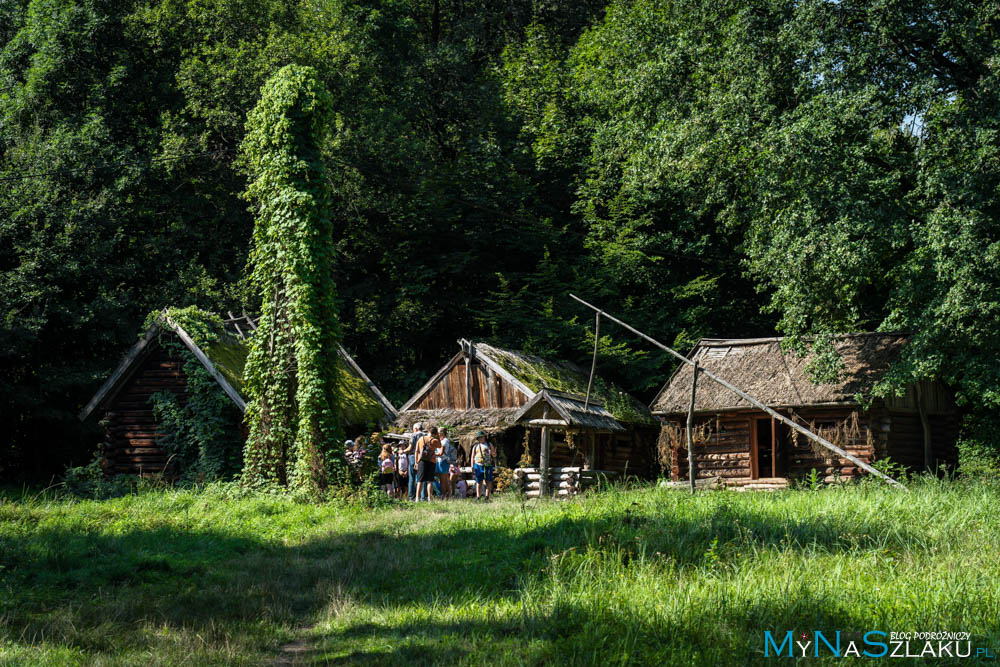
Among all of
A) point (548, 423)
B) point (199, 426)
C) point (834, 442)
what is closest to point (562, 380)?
point (548, 423)

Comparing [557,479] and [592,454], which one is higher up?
[592,454]

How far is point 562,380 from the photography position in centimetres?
2686

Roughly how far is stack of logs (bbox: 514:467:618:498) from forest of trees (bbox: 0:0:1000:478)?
660 centimetres

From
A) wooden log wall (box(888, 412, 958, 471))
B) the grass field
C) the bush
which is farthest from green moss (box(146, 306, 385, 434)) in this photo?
wooden log wall (box(888, 412, 958, 471))

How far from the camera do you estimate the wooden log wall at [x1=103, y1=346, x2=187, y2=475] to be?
23.7m

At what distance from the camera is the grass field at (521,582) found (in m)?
6.94

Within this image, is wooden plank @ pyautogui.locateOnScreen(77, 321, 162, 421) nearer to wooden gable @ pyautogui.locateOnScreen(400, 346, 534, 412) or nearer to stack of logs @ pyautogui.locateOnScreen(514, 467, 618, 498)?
wooden gable @ pyautogui.locateOnScreen(400, 346, 534, 412)

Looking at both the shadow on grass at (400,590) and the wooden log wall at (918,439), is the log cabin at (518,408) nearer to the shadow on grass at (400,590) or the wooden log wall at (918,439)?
the wooden log wall at (918,439)

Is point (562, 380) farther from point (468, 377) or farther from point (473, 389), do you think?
point (468, 377)

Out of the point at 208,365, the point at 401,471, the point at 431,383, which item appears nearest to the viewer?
the point at 401,471

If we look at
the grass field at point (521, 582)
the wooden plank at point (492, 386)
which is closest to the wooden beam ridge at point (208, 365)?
the wooden plank at point (492, 386)

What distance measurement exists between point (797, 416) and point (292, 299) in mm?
14697

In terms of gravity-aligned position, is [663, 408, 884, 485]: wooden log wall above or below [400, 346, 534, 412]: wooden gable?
below

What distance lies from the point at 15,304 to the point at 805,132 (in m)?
24.1
